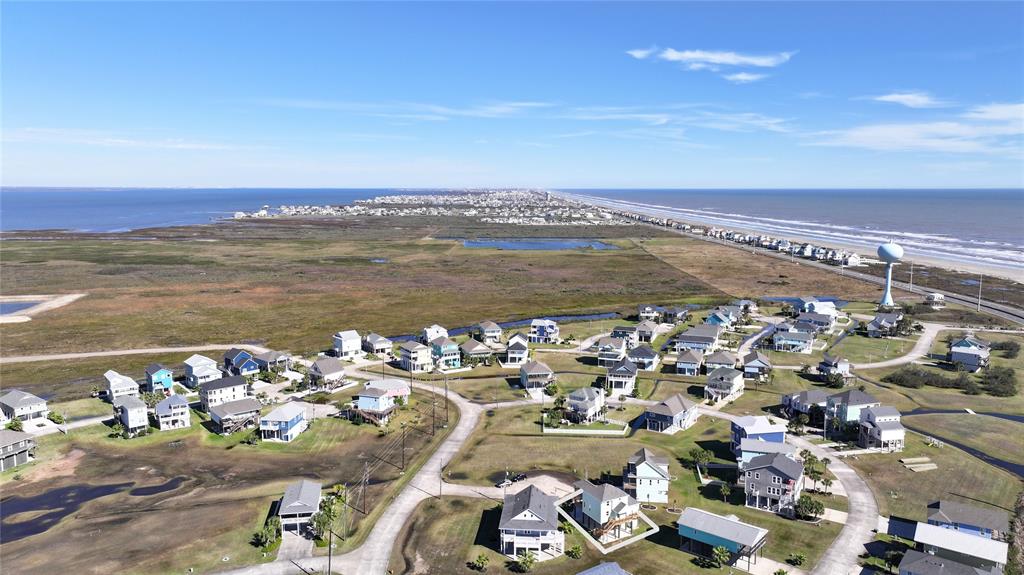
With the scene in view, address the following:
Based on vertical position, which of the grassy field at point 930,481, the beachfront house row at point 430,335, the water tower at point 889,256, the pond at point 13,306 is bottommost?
the grassy field at point 930,481

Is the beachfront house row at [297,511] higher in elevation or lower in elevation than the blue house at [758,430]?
lower

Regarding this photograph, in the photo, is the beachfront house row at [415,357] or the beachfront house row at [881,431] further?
the beachfront house row at [415,357]

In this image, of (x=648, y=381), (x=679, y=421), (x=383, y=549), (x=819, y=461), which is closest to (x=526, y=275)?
(x=648, y=381)

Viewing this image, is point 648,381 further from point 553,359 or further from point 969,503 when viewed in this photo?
point 969,503

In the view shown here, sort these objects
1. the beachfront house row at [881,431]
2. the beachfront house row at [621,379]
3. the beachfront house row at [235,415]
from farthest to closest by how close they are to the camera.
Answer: the beachfront house row at [621,379]
the beachfront house row at [235,415]
the beachfront house row at [881,431]

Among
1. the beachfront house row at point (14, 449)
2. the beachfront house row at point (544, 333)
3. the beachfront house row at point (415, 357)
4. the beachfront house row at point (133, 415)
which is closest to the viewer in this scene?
the beachfront house row at point (14, 449)

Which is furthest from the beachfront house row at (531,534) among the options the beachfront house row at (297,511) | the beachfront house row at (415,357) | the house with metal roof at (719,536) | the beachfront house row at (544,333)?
the beachfront house row at (544,333)

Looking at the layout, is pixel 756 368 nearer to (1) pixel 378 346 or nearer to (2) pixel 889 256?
(1) pixel 378 346

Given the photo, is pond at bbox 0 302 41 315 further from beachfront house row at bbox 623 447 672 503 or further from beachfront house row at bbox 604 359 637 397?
beachfront house row at bbox 623 447 672 503

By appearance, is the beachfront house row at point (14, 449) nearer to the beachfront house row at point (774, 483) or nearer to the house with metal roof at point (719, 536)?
the house with metal roof at point (719, 536)
